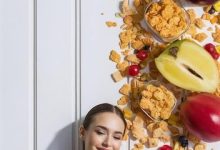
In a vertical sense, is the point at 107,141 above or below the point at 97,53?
below

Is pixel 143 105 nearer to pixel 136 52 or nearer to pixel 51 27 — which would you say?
pixel 136 52

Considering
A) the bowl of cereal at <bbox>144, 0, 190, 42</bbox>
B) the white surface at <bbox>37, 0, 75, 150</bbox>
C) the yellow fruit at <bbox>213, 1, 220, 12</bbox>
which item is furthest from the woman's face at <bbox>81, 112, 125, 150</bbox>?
the yellow fruit at <bbox>213, 1, 220, 12</bbox>

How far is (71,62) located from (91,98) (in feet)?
0.34

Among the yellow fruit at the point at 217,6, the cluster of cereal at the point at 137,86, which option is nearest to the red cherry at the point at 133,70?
the cluster of cereal at the point at 137,86

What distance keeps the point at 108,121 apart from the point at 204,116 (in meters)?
0.22

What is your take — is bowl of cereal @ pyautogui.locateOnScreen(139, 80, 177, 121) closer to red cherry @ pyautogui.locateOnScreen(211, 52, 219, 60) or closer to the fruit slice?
the fruit slice

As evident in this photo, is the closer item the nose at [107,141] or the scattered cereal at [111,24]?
the nose at [107,141]

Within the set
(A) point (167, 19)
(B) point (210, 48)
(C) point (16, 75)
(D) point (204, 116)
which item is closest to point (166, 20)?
(A) point (167, 19)

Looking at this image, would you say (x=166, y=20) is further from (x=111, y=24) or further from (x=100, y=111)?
(x=100, y=111)

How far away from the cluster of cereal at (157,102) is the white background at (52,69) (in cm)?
9

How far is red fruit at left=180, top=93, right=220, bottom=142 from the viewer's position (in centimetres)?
104

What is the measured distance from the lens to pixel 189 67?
1082mm

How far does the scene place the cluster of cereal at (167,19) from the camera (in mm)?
1098

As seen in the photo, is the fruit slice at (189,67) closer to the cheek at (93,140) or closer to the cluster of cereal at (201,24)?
the cluster of cereal at (201,24)
